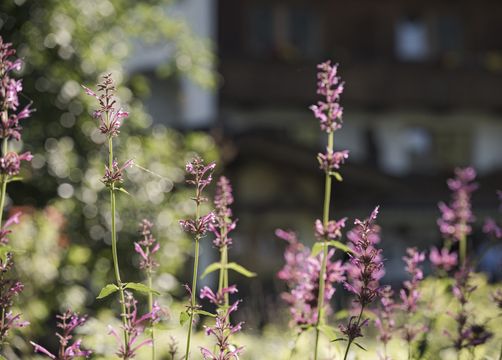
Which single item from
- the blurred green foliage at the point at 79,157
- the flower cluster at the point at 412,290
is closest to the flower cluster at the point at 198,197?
the flower cluster at the point at 412,290

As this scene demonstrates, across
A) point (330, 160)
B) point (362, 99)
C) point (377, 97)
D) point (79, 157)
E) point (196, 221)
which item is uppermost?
point (377, 97)

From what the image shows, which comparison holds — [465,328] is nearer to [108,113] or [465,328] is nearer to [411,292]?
[411,292]

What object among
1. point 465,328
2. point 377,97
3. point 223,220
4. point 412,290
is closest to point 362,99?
point 377,97

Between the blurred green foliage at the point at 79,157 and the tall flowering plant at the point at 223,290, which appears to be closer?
the tall flowering plant at the point at 223,290

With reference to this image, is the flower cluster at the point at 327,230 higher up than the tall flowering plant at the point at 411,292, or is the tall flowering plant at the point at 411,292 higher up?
the flower cluster at the point at 327,230

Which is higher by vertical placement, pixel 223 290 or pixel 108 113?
pixel 108 113

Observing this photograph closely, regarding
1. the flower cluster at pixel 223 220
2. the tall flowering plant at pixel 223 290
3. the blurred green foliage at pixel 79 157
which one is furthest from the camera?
the blurred green foliage at pixel 79 157

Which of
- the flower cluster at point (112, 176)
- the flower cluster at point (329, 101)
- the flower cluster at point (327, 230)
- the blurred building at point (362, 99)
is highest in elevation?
the blurred building at point (362, 99)

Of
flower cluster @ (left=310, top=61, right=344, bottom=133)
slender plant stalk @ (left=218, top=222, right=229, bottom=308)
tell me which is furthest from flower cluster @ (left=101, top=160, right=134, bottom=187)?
flower cluster @ (left=310, top=61, right=344, bottom=133)

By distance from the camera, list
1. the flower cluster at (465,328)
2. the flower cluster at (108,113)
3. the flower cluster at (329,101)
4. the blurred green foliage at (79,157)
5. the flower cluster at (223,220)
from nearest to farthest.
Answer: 1. the flower cluster at (108,113)
2. the flower cluster at (329,101)
3. the flower cluster at (223,220)
4. the flower cluster at (465,328)
5. the blurred green foliage at (79,157)

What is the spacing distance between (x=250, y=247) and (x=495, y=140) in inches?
389

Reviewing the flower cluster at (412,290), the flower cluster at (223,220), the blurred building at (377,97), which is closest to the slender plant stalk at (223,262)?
the flower cluster at (223,220)

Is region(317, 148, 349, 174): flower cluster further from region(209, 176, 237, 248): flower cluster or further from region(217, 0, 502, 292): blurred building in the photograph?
region(217, 0, 502, 292): blurred building

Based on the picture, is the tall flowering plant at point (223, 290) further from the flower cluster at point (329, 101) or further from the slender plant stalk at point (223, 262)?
the flower cluster at point (329, 101)
